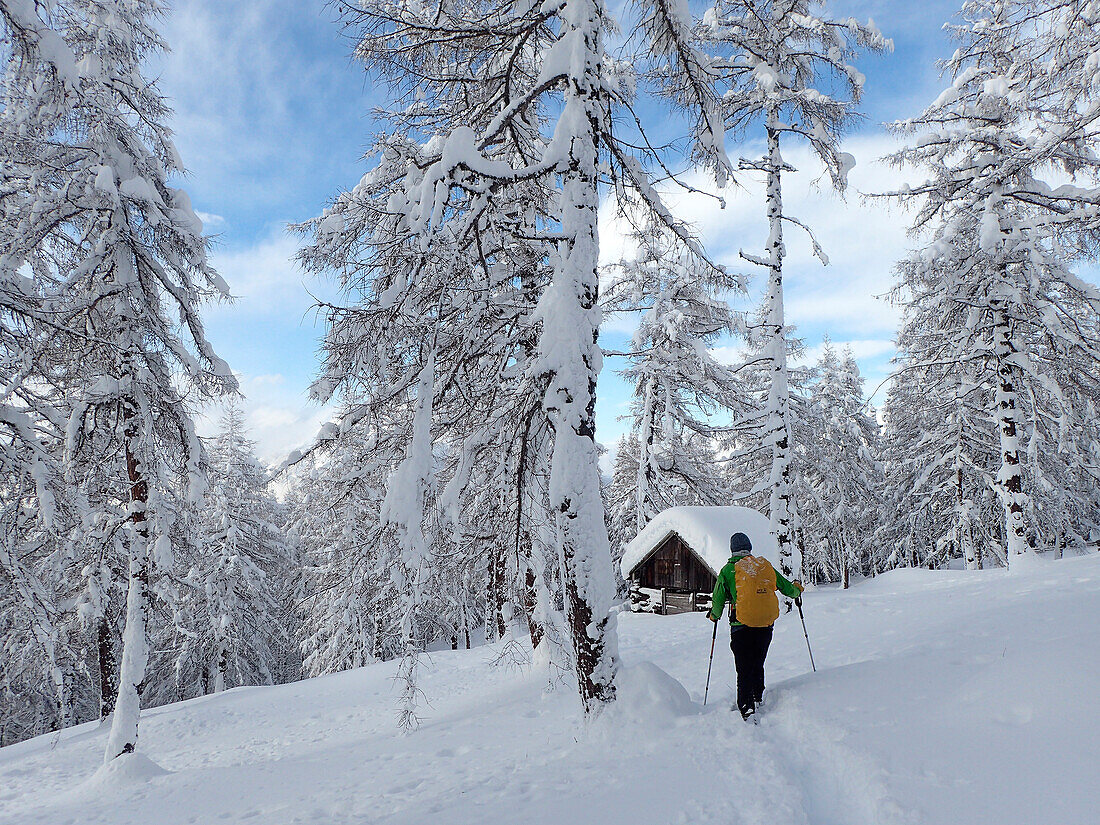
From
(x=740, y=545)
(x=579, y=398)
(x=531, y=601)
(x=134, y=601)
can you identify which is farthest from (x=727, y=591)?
(x=134, y=601)

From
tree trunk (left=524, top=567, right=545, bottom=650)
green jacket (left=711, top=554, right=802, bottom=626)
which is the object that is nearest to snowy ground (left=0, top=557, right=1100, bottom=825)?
green jacket (left=711, top=554, right=802, bottom=626)

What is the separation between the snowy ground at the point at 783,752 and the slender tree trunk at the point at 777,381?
237cm

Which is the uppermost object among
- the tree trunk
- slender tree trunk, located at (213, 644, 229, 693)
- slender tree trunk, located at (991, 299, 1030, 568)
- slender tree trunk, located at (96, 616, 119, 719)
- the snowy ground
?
slender tree trunk, located at (991, 299, 1030, 568)

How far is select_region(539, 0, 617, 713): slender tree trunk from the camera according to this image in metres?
5.52

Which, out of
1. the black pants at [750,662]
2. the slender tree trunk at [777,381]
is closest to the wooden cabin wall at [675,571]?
the slender tree trunk at [777,381]

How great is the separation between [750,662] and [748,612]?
47cm

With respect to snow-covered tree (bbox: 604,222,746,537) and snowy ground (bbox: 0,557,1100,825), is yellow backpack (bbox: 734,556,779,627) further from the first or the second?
snow-covered tree (bbox: 604,222,746,537)

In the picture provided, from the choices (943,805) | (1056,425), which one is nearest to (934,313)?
(1056,425)

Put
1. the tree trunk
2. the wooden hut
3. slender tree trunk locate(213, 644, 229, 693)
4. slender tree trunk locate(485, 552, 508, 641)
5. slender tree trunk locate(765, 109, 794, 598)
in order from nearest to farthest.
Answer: slender tree trunk locate(485, 552, 508, 641) < the tree trunk < slender tree trunk locate(765, 109, 794, 598) < the wooden hut < slender tree trunk locate(213, 644, 229, 693)

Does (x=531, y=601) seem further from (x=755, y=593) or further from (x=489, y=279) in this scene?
(x=489, y=279)

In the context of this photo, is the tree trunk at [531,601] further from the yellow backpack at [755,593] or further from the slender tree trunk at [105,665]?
the slender tree trunk at [105,665]

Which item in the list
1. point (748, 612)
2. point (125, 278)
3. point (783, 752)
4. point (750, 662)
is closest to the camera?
point (783, 752)

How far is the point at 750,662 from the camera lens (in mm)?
5395

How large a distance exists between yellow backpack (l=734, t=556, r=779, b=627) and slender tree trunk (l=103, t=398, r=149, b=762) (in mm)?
10778
